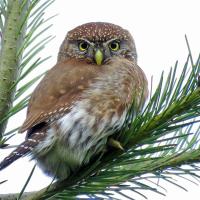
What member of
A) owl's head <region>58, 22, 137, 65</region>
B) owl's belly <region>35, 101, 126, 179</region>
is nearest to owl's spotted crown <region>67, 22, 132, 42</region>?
owl's head <region>58, 22, 137, 65</region>

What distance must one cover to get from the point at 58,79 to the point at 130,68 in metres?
0.55

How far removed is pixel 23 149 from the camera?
2312 millimetres

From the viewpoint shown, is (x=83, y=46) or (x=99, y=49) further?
(x=83, y=46)

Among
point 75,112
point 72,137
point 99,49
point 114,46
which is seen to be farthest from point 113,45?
point 72,137

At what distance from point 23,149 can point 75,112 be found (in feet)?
1.67

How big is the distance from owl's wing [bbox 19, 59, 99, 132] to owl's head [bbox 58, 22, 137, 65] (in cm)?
50

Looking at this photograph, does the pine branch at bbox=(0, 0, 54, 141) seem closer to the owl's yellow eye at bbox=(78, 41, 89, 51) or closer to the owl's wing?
the owl's wing

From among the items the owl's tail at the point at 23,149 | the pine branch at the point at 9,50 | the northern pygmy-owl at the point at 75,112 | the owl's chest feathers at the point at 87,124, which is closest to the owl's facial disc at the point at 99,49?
the northern pygmy-owl at the point at 75,112

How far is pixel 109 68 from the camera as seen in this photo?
10.3ft

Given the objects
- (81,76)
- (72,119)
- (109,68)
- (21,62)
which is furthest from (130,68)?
(21,62)

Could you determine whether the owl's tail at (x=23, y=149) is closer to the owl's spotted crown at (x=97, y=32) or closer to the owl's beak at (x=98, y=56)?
the owl's beak at (x=98, y=56)

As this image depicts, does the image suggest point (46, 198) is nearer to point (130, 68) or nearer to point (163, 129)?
point (163, 129)

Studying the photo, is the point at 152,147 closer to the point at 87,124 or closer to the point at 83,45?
the point at 87,124

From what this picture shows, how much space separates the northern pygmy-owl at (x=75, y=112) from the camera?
8.35 feet
